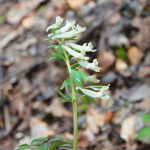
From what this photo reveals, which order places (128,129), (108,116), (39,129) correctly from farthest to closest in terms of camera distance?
(39,129), (108,116), (128,129)

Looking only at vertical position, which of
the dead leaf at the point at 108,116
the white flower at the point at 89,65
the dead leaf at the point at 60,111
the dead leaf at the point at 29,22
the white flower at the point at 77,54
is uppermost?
the dead leaf at the point at 29,22

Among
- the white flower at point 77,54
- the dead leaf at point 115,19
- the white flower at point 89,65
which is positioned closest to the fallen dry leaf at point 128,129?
the white flower at point 89,65

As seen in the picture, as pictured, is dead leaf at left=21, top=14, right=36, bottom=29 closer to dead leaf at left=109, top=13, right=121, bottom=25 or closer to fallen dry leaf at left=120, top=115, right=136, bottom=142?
dead leaf at left=109, top=13, right=121, bottom=25

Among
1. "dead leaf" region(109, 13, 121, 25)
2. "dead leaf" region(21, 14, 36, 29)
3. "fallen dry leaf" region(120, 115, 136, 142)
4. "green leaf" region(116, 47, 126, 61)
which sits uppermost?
"dead leaf" region(21, 14, 36, 29)

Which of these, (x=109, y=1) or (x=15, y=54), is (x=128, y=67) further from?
(x=15, y=54)

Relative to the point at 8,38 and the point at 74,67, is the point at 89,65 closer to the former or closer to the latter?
the point at 74,67

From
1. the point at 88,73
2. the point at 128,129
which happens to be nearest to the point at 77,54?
the point at 128,129

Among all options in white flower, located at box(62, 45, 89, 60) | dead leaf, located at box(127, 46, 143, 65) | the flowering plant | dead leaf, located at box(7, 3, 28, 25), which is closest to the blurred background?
dead leaf, located at box(127, 46, 143, 65)

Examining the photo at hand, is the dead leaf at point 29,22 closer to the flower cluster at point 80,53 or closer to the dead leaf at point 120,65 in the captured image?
the dead leaf at point 120,65
